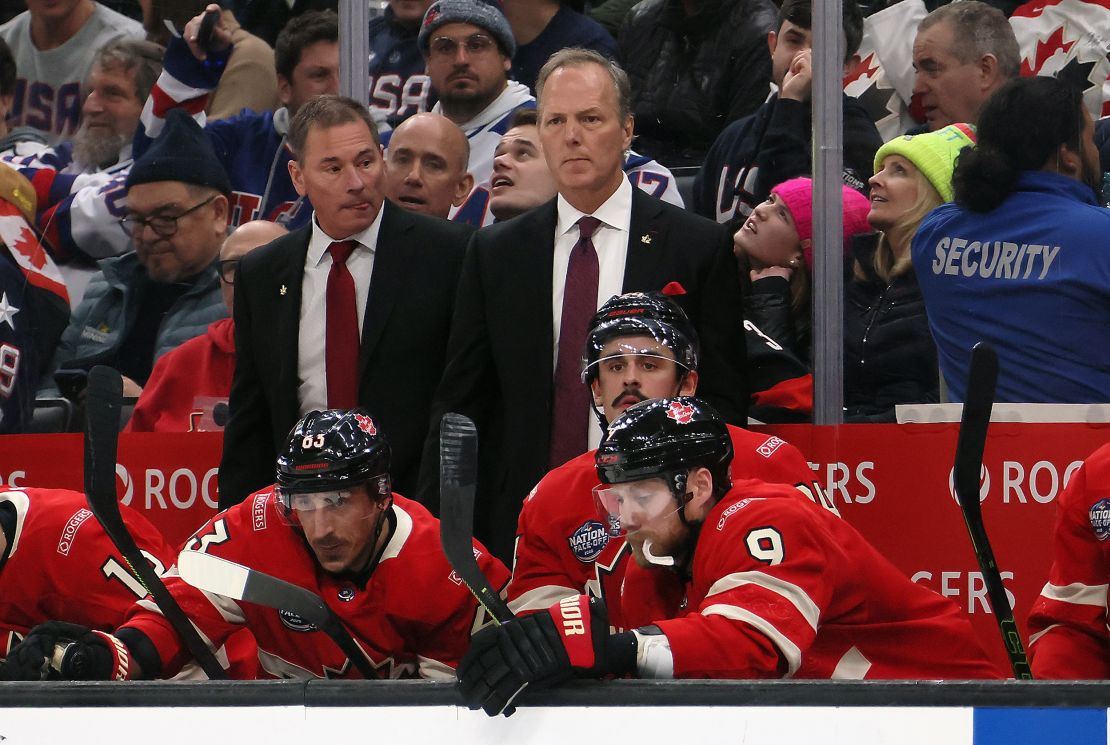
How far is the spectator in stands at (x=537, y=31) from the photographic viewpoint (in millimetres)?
4191

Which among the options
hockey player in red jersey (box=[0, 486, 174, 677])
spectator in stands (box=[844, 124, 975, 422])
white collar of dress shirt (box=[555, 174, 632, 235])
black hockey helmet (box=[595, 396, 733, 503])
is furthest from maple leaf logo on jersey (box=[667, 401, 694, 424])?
spectator in stands (box=[844, 124, 975, 422])

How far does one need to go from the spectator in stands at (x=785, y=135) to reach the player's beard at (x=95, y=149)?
5.20 ft

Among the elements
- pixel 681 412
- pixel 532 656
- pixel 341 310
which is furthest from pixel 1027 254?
pixel 532 656

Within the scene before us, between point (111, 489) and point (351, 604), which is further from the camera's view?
point (351, 604)

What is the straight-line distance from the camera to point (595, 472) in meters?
3.18

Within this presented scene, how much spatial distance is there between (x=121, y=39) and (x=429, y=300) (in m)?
1.32

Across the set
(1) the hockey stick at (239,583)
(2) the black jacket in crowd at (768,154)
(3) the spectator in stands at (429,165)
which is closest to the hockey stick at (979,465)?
(1) the hockey stick at (239,583)

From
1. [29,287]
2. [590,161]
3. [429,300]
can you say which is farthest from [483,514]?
[29,287]

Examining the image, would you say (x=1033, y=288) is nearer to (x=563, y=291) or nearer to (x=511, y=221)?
(x=563, y=291)

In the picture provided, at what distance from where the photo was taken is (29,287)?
4461 millimetres

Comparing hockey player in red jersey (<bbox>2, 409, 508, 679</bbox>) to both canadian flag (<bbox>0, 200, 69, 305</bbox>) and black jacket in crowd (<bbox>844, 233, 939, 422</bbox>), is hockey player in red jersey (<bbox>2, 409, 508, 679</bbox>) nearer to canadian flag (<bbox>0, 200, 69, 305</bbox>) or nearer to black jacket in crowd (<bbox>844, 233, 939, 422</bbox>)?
black jacket in crowd (<bbox>844, 233, 939, 422</bbox>)

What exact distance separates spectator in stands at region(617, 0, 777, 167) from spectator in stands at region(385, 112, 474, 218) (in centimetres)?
46

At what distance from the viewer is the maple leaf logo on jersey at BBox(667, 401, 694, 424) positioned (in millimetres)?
2695

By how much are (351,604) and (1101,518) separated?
4.53 ft
